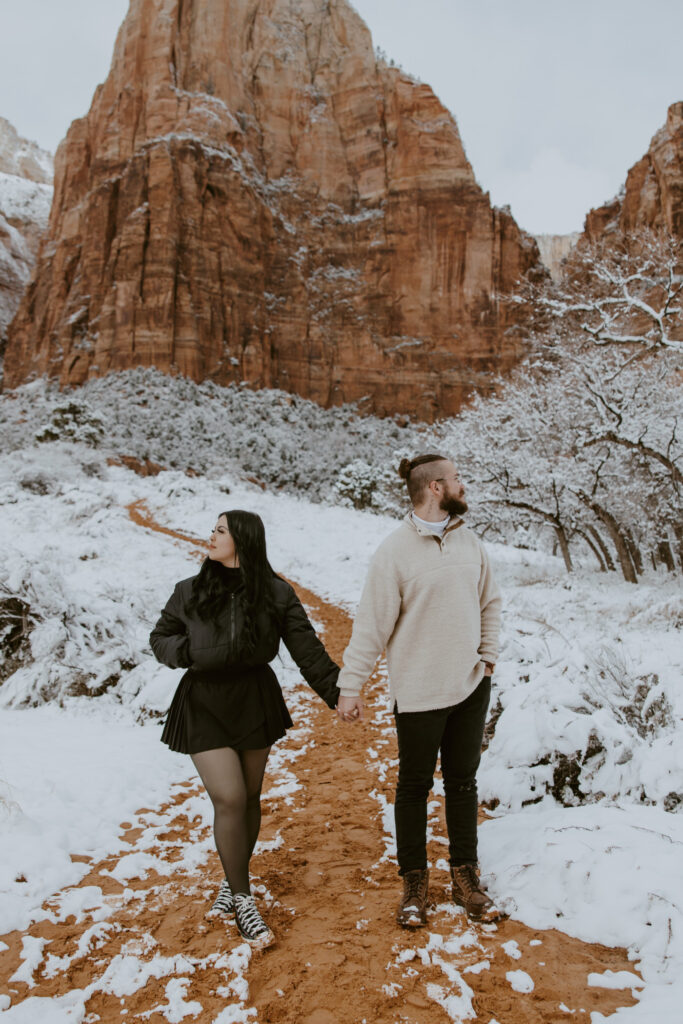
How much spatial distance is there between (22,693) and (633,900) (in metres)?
4.65

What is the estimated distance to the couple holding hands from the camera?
2525 millimetres

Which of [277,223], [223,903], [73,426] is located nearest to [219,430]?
[73,426]

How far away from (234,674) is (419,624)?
32.1 inches

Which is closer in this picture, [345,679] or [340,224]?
[345,679]

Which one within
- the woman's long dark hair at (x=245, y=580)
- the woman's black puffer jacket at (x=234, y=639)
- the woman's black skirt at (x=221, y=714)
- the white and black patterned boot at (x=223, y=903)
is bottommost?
the white and black patterned boot at (x=223, y=903)

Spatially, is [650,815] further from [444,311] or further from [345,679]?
[444,311]

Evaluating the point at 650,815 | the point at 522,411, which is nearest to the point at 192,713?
the point at 650,815

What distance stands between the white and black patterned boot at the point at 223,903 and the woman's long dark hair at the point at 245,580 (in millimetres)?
1138

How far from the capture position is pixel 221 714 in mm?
2559

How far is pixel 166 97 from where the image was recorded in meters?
52.5

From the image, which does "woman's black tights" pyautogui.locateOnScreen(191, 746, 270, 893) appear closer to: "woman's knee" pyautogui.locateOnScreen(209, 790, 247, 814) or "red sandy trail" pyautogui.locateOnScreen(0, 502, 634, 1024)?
"woman's knee" pyautogui.locateOnScreen(209, 790, 247, 814)

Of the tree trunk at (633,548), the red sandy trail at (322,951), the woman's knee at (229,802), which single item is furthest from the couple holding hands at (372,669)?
the tree trunk at (633,548)

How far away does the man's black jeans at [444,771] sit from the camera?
8.34 feet

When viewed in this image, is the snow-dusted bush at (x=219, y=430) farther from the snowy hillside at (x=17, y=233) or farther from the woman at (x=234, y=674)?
the woman at (x=234, y=674)
